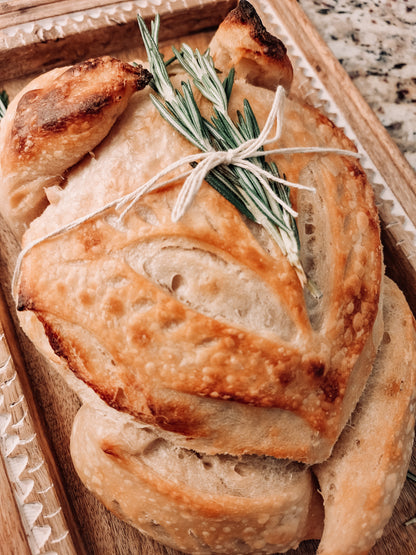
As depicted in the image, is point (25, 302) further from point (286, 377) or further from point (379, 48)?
point (379, 48)

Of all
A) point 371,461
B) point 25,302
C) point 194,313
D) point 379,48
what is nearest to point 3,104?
point 25,302

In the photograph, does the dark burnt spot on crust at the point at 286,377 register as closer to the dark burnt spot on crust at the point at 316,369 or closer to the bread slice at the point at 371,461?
the dark burnt spot on crust at the point at 316,369

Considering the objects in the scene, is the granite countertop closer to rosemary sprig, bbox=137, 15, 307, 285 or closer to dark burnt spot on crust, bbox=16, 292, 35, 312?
rosemary sprig, bbox=137, 15, 307, 285

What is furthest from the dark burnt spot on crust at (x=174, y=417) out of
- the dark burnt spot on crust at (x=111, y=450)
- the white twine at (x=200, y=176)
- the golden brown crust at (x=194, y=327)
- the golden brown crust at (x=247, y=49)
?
the golden brown crust at (x=247, y=49)

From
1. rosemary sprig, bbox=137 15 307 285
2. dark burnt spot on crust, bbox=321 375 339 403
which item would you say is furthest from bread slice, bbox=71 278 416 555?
rosemary sprig, bbox=137 15 307 285

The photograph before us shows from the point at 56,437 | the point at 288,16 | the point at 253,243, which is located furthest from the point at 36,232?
the point at 288,16

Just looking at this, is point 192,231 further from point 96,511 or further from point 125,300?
point 96,511
